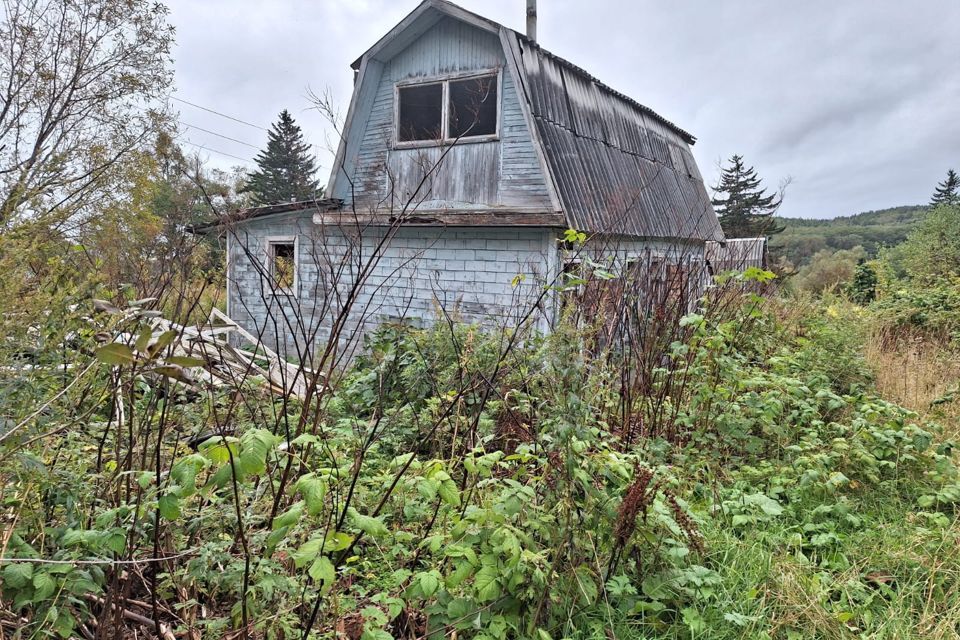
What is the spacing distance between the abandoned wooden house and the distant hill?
3611cm

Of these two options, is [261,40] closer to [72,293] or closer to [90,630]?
[72,293]

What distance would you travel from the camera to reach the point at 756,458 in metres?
3.89

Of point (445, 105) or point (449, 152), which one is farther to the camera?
point (445, 105)

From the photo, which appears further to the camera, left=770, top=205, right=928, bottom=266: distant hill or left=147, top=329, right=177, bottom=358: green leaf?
left=770, top=205, right=928, bottom=266: distant hill

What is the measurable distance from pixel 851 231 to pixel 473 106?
54.9 metres

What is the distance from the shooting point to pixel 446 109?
904cm

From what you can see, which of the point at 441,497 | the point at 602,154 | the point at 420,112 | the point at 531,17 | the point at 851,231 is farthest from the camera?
the point at 851,231

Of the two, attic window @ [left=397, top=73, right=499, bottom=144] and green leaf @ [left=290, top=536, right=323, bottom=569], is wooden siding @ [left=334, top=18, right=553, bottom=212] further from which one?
green leaf @ [left=290, top=536, right=323, bottom=569]

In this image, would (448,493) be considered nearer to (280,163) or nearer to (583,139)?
(583,139)

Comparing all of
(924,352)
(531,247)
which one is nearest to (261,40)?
(531,247)

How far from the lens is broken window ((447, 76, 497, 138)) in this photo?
8688mm

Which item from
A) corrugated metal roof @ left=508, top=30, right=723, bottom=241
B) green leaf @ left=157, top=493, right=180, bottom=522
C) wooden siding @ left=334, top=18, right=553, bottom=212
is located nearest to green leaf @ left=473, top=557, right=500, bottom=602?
green leaf @ left=157, top=493, right=180, bottom=522

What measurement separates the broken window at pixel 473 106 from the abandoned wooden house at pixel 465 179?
0.02 m

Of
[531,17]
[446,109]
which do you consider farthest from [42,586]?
[531,17]
